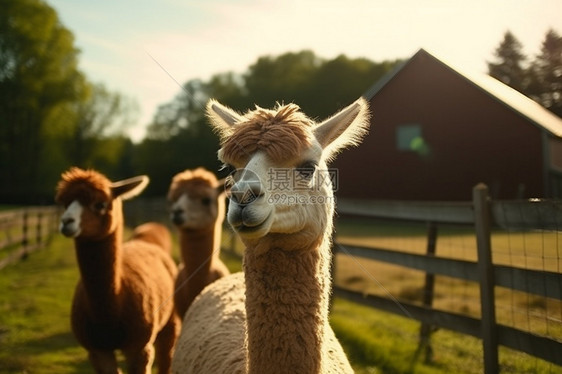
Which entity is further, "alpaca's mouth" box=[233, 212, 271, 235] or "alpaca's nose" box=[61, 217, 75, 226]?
"alpaca's nose" box=[61, 217, 75, 226]

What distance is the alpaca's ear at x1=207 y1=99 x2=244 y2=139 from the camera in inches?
120

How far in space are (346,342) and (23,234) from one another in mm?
12504

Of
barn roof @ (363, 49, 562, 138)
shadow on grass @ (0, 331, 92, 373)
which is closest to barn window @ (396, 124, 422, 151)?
barn roof @ (363, 49, 562, 138)

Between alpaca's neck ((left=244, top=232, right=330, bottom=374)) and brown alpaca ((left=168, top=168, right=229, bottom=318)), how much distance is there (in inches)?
121

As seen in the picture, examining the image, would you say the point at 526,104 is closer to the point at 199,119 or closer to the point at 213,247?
the point at 213,247

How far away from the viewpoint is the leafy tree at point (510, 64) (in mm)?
4312

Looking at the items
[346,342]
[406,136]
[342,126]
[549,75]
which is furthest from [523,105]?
[406,136]

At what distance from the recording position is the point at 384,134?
11.6m

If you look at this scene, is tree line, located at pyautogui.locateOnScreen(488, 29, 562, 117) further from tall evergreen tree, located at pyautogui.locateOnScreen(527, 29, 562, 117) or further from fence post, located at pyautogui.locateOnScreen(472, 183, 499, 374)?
fence post, located at pyautogui.locateOnScreen(472, 183, 499, 374)

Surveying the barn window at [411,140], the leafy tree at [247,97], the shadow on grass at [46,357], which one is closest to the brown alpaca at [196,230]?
the shadow on grass at [46,357]

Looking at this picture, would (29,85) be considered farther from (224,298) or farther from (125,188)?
(224,298)

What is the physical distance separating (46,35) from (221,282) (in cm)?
3014

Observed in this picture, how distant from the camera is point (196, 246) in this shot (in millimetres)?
6012

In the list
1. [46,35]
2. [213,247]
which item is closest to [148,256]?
Answer: [213,247]
